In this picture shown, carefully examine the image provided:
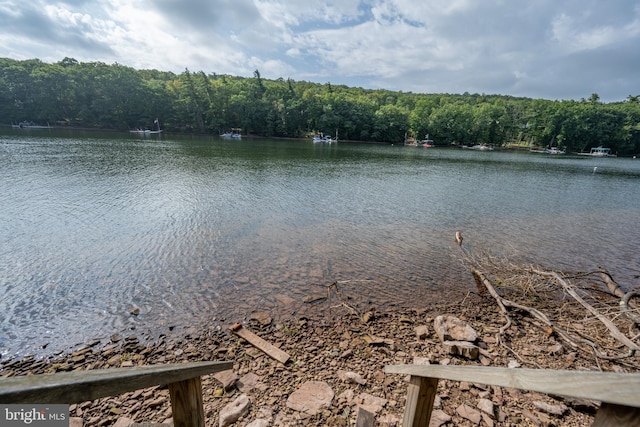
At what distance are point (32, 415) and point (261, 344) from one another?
445 centimetres

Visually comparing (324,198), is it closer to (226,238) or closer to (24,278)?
(226,238)

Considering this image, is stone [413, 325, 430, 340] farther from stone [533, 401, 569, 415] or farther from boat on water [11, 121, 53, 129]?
boat on water [11, 121, 53, 129]

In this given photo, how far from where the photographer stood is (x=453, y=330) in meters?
5.98

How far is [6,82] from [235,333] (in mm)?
95653

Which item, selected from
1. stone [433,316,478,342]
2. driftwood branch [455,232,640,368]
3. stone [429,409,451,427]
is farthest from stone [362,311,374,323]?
stone [429,409,451,427]

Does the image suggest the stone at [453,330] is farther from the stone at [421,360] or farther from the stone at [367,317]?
the stone at [367,317]

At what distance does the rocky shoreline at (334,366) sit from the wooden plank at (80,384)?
10.1 ft

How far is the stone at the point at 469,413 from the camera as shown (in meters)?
3.91

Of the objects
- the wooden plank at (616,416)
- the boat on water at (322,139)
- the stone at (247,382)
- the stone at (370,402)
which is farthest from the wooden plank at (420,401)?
the boat on water at (322,139)

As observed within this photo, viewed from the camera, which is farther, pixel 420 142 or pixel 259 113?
pixel 420 142

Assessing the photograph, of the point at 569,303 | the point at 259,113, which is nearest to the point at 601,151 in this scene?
the point at 259,113

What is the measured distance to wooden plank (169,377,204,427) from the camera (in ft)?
5.96

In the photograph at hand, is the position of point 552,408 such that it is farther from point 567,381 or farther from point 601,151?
point 601,151

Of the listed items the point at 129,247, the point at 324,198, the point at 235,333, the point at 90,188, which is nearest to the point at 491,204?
the point at 324,198
